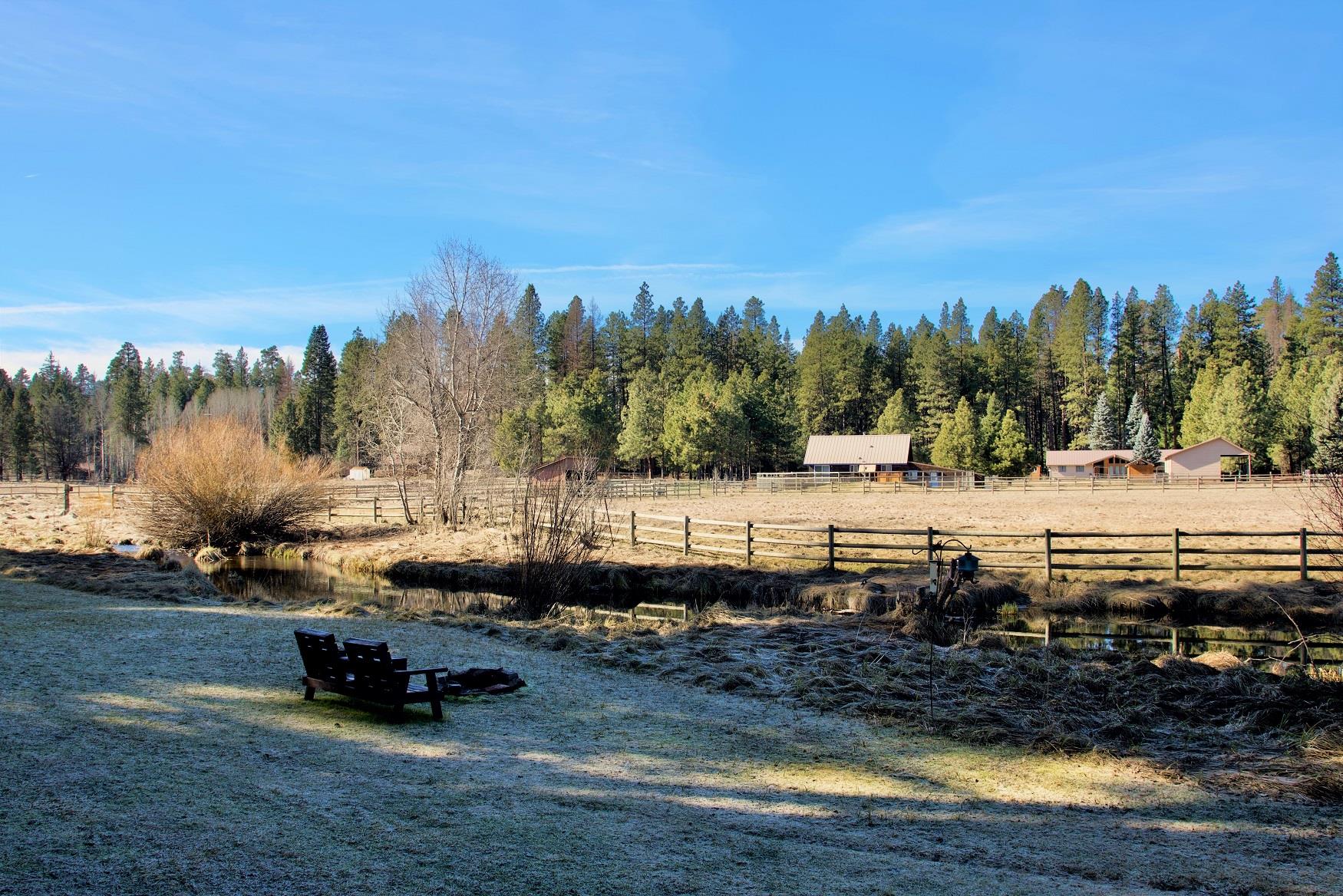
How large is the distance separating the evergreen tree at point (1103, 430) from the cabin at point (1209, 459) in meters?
13.6

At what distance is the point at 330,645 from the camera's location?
859 cm

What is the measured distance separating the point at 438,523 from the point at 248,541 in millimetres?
6665

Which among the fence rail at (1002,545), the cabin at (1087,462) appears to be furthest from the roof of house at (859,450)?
the fence rail at (1002,545)

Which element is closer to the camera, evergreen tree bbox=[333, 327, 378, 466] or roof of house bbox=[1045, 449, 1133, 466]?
roof of house bbox=[1045, 449, 1133, 466]

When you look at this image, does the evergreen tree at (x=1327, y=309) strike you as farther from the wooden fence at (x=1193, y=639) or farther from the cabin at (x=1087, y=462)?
the wooden fence at (x=1193, y=639)

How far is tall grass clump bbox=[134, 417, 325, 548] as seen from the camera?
29.2 metres

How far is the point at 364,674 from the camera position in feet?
27.4

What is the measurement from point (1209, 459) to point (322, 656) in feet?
250

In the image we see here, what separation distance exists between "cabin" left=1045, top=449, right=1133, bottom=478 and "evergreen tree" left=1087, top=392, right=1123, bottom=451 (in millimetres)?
2914

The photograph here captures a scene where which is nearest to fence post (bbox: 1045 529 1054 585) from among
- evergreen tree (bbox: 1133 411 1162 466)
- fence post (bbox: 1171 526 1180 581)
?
fence post (bbox: 1171 526 1180 581)

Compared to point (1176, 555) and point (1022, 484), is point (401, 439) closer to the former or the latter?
point (1176, 555)

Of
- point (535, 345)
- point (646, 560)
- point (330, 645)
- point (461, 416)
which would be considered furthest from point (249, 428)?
point (535, 345)

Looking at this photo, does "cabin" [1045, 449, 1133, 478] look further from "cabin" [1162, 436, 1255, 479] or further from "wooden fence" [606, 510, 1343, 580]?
"wooden fence" [606, 510, 1343, 580]

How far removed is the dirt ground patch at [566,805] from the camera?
4910 mm
